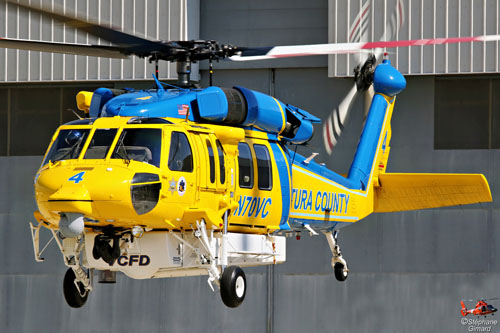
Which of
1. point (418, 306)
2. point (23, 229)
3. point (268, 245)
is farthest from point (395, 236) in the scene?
point (23, 229)

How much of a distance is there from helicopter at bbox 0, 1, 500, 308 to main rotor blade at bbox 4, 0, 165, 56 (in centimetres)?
2

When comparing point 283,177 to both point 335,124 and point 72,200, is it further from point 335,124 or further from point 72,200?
point 72,200

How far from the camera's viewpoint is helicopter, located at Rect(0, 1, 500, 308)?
1166 cm

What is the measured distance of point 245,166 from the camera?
1336 cm

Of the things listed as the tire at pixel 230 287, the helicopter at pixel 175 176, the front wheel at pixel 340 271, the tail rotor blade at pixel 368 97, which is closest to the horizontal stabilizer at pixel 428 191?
the front wheel at pixel 340 271

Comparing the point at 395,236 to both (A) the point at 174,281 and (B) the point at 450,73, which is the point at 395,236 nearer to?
(B) the point at 450,73

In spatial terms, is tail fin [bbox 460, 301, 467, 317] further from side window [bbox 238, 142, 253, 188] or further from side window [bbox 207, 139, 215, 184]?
side window [bbox 207, 139, 215, 184]

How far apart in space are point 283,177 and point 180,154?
2334mm

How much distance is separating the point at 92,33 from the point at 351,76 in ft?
26.5

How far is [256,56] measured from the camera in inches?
533

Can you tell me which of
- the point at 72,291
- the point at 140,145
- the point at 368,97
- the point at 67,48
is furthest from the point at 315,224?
the point at 67,48

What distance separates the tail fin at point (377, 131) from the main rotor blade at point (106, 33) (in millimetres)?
4797

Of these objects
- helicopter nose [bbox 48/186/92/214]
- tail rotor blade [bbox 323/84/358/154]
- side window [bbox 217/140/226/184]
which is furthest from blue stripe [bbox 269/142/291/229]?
helicopter nose [bbox 48/186/92/214]

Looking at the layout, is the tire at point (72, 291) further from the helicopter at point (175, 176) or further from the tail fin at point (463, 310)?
the tail fin at point (463, 310)
